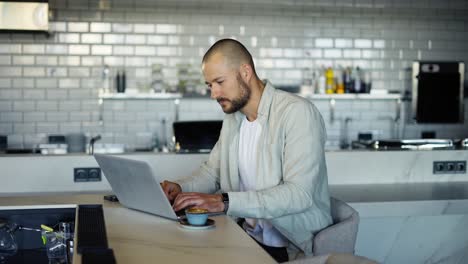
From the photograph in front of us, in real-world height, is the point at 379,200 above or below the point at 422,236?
above

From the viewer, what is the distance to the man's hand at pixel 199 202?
8.52 feet

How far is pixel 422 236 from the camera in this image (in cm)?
434

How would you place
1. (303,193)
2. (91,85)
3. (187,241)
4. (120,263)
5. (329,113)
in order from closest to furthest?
(120,263) → (187,241) → (303,193) → (91,85) → (329,113)

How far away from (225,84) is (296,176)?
52 cm

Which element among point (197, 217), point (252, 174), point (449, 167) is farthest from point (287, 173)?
point (449, 167)

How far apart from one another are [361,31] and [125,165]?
5.27 metres

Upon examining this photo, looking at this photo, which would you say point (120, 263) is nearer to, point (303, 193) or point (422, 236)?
point (303, 193)

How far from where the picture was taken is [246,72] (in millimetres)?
3068

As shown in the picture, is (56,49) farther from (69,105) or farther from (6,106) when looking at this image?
(6,106)

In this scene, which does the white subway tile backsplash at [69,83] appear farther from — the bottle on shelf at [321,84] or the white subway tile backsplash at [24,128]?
the bottle on shelf at [321,84]

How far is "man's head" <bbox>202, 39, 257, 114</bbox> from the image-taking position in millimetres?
3006

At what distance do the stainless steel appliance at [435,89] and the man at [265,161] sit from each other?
4472 mm

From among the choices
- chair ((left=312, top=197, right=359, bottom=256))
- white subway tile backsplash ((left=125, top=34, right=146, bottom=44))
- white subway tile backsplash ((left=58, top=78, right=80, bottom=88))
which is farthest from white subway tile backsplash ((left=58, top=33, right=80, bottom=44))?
chair ((left=312, top=197, right=359, bottom=256))

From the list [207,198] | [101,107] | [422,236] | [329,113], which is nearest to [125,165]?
[207,198]
